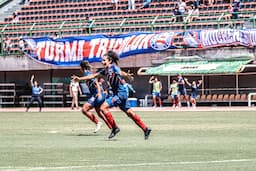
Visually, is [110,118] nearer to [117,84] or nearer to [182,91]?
[117,84]

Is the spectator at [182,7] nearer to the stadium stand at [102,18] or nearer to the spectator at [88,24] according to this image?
the stadium stand at [102,18]

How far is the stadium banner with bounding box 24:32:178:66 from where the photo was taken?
44812mm

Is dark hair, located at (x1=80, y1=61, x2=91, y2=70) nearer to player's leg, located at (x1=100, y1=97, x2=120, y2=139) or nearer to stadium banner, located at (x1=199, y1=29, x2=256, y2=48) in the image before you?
player's leg, located at (x1=100, y1=97, x2=120, y2=139)

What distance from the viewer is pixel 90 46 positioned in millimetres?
46719

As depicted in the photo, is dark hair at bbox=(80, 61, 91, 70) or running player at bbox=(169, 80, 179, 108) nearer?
dark hair at bbox=(80, 61, 91, 70)

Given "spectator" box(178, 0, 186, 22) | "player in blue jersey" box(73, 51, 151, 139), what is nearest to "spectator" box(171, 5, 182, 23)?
"spectator" box(178, 0, 186, 22)

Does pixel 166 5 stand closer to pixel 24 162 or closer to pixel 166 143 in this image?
pixel 166 143

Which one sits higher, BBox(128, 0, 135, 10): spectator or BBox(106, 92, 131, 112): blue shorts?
BBox(106, 92, 131, 112): blue shorts

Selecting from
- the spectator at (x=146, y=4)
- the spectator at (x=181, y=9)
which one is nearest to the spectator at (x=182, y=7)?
the spectator at (x=181, y=9)

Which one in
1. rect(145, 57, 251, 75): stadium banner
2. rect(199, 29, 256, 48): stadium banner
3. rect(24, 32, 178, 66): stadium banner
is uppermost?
rect(199, 29, 256, 48): stadium banner

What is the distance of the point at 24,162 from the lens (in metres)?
12.4

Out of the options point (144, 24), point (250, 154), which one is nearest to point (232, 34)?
point (144, 24)

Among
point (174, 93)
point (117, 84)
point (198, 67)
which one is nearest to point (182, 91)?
point (174, 93)

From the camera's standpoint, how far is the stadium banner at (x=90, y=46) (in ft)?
147
